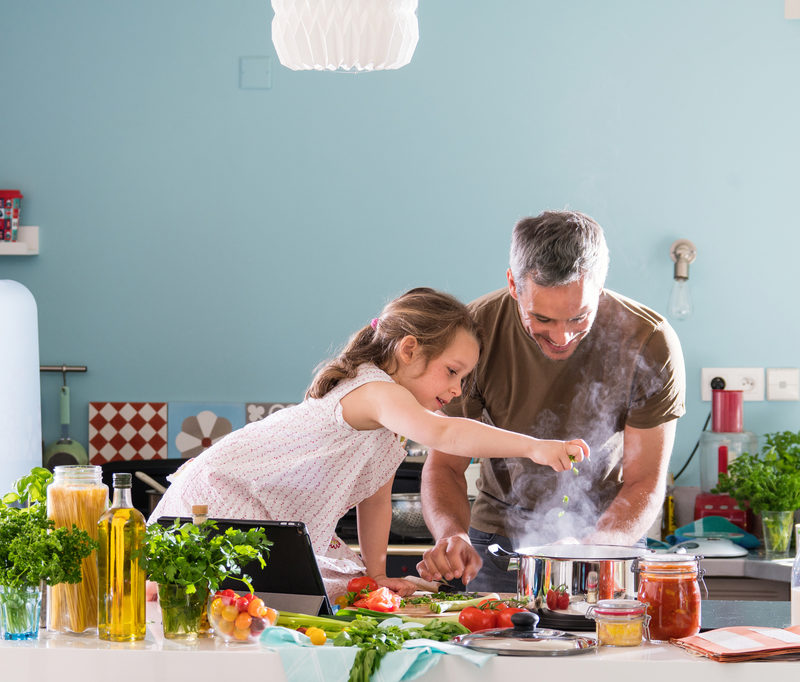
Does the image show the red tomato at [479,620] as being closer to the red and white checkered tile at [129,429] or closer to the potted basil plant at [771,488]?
the potted basil plant at [771,488]

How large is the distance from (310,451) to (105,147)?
2.04 meters

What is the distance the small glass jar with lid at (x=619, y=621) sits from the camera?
1438mm

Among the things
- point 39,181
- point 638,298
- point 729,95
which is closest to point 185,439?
point 39,181

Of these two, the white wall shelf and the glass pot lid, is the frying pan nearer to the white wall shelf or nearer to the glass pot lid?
the white wall shelf

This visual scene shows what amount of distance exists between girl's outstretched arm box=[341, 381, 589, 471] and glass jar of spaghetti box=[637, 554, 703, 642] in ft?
0.74

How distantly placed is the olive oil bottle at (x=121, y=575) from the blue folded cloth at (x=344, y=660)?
0.21 meters

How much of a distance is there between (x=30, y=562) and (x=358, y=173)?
7.95 ft

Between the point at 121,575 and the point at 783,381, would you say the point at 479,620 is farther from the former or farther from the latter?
the point at 783,381

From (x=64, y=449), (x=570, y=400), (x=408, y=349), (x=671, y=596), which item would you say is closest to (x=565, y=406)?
(x=570, y=400)

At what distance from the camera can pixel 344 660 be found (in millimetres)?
1378

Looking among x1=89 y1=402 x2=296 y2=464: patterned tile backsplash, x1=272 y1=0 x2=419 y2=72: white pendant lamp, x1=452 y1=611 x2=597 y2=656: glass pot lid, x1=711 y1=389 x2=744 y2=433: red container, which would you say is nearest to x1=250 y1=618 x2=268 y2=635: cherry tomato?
x1=452 y1=611 x2=597 y2=656: glass pot lid

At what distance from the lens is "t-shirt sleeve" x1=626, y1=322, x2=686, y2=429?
2.23 m

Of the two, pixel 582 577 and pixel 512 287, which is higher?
pixel 512 287

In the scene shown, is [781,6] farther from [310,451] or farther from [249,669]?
[249,669]
